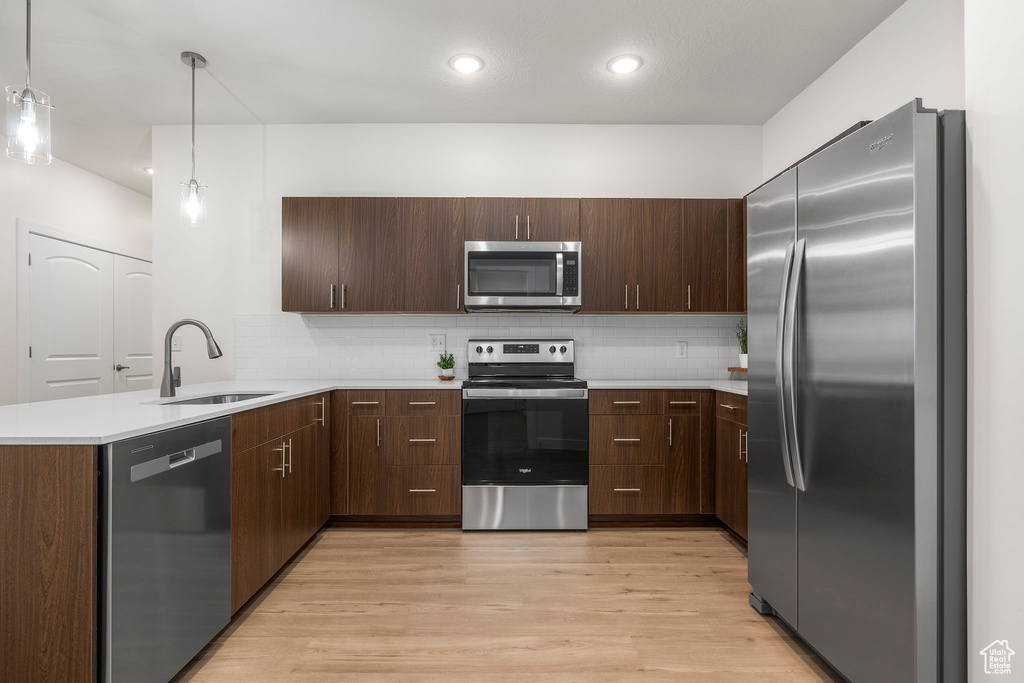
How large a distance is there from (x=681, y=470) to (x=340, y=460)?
2099 millimetres

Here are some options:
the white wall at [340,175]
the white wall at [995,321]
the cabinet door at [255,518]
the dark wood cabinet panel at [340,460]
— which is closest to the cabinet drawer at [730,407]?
the white wall at [340,175]

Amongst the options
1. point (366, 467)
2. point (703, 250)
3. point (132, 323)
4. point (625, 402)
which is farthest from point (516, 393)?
point (132, 323)

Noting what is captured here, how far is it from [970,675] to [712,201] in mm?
2837

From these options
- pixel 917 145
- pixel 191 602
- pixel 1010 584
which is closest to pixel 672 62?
pixel 917 145

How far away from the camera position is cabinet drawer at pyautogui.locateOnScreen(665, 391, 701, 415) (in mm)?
3416

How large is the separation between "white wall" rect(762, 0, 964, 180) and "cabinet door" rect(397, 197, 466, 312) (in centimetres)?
215

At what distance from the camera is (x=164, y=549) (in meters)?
1.68

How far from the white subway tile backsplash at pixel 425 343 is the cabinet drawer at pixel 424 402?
53cm

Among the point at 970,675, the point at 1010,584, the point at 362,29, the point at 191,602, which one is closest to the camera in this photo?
the point at 1010,584

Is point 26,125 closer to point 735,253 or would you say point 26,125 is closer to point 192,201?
point 192,201

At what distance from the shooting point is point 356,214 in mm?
3598

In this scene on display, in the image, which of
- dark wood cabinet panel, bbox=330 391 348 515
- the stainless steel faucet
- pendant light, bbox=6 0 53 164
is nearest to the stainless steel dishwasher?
the stainless steel faucet

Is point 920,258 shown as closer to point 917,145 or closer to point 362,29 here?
point 917,145

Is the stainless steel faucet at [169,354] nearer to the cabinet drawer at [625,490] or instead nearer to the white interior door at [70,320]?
the cabinet drawer at [625,490]
